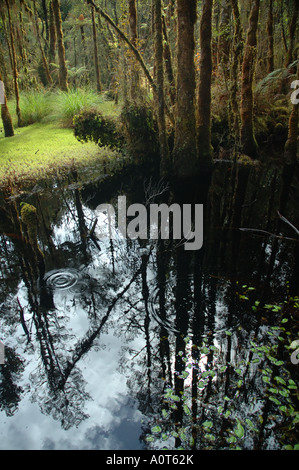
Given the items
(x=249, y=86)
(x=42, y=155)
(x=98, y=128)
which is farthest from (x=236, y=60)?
(x=42, y=155)

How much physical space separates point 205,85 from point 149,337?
843 centimetres

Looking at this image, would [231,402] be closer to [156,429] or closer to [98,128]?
[156,429]

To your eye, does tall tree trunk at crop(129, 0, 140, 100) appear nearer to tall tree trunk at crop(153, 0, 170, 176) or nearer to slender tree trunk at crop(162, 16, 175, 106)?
slender tree trunk at crop(162, 16, 175, 106)

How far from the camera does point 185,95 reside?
9.09 metres

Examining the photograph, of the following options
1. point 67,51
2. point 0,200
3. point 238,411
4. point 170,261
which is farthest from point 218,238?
point 67,51

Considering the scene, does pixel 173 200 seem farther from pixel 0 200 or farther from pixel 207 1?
pixel 207 1

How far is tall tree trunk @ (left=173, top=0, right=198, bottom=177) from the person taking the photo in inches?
334

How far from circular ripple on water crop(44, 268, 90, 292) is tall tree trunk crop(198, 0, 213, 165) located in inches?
258

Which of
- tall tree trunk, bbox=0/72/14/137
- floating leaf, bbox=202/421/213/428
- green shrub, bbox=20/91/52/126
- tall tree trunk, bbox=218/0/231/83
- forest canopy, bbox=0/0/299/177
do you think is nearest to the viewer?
floating leaf, bbox=202/421/213/428

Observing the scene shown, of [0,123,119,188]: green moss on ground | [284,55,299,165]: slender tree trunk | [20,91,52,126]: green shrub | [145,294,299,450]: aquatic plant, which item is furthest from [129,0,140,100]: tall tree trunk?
[145,294,299,450]: aquatic plant

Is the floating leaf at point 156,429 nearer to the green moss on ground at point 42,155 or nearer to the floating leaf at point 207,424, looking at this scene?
the floating leaf at point 207,424

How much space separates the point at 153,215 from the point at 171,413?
5.44m

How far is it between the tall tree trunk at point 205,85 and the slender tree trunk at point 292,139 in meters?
2.67
